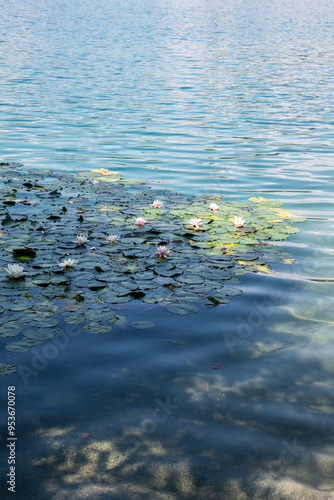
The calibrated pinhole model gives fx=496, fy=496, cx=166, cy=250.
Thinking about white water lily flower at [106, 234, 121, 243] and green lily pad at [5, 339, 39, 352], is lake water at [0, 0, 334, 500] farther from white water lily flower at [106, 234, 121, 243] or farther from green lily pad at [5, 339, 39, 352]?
white water lily flower at [106, 234, 121, 243]

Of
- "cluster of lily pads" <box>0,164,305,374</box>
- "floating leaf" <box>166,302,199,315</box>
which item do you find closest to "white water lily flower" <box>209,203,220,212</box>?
"cluster of lily pads" <box>0,164,305,374</box>

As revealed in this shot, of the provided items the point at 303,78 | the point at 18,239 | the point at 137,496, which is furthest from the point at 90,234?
the point at 303,78

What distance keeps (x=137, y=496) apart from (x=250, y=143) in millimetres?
9135

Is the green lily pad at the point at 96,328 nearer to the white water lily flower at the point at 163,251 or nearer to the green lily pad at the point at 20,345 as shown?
the green lily pad at the point at 20,345

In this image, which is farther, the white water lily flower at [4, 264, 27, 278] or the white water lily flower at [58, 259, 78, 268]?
the white water lily flower at [58, 259, 78, 268]

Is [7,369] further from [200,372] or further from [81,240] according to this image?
[81,240]
